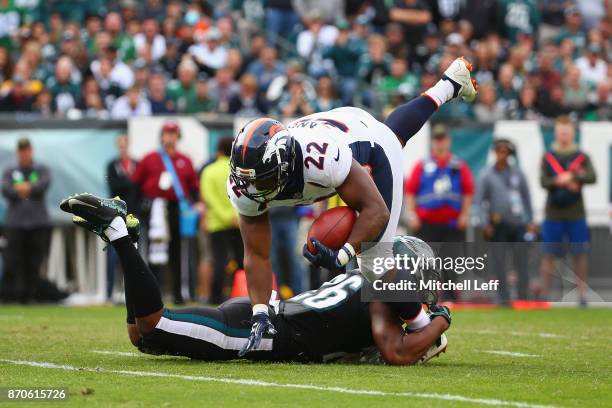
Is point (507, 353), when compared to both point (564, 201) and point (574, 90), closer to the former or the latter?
point (564, 201)

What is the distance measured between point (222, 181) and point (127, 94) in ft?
7.93

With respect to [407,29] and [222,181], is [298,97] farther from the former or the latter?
[407,29]

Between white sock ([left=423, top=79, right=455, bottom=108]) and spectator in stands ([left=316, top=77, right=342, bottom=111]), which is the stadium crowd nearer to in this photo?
spectator in stands ([left=316, top=77, right=342, bottom=111])

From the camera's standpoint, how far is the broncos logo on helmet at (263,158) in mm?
6344

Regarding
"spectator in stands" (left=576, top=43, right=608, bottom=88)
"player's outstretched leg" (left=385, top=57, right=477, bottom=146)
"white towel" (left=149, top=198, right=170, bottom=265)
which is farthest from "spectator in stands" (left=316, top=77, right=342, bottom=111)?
Result: "player's outstretched leg" (left=385, top=57, right=477, bottom=146)

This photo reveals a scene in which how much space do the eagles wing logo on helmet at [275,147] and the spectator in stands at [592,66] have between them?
35.8 feet

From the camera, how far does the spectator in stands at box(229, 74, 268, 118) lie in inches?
557

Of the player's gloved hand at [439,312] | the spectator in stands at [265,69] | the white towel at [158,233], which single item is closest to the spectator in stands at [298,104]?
the spectator in stands at [265,69]

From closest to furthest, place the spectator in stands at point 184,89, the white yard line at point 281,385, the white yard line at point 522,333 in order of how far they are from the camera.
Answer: the white yard line at point 281,385, the white yard line at point 522,333, the spectator in stands at point 184,89

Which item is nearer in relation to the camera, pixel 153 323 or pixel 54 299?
pixel 153 323

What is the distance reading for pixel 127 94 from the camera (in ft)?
46.2

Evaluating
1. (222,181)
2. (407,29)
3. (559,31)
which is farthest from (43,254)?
(559,31)

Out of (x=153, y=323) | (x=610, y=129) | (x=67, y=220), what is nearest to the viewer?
(x=153, y=323)

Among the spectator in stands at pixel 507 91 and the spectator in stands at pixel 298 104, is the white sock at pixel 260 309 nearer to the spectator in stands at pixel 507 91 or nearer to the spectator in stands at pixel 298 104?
the spectator in stands at pixel 298 104
